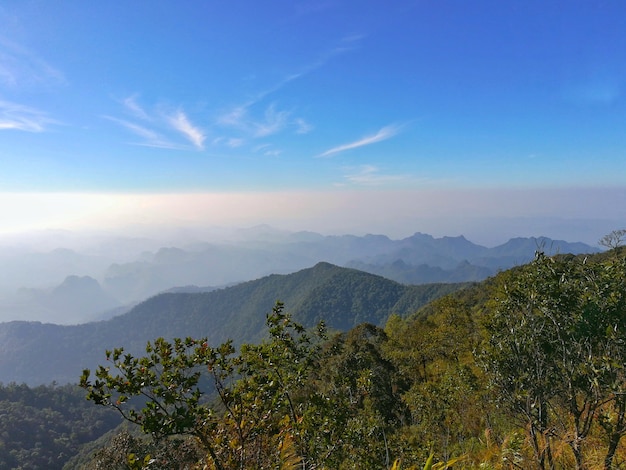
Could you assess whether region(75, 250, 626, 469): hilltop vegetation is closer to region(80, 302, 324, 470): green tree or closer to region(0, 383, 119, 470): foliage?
region(80, 302, 324, 470): green tree

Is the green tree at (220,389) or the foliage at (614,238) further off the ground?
the foliage at (614,238)

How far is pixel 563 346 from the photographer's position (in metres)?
6.76

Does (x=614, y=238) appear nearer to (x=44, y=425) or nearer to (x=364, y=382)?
(x=364, y=382)

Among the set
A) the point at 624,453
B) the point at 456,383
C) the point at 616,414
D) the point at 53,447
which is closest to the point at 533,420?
the point at 616,414

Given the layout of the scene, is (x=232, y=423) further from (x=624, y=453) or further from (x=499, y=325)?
(x=624, y=453)

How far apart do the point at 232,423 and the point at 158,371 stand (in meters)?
1.78

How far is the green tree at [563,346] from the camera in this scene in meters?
6.77

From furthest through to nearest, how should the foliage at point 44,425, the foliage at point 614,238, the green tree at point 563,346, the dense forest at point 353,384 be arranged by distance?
1. the foliage at point 44,425
2. the foliage at point 614,238
3. the green tree at point 563,346
4. the dense forest at point 353,384

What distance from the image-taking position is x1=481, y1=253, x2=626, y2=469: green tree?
677cm

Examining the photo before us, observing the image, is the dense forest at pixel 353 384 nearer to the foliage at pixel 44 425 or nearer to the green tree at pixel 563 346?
the green tree at pixel 563 346

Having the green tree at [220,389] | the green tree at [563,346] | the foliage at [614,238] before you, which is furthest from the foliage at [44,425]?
the foliage at [614,238]

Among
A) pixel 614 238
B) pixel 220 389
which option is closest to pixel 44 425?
pixel 220 389

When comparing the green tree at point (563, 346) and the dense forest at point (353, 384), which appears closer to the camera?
the dense forest at point (353, 384)

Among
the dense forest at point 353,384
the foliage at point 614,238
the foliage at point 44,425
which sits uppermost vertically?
the foliage at point 614,238
